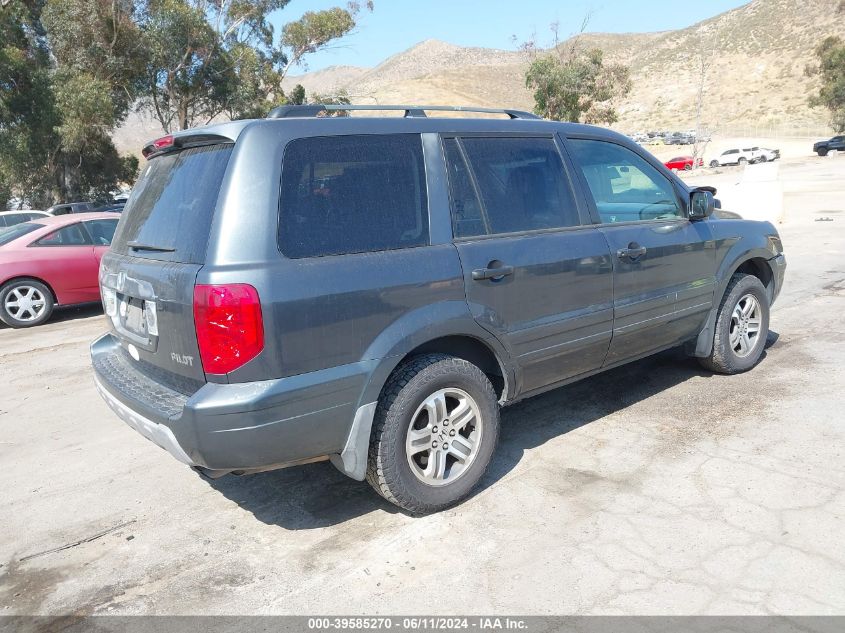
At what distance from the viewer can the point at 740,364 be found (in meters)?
5.24

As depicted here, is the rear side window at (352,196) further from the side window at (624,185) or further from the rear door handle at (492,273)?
the side window at (624,185)

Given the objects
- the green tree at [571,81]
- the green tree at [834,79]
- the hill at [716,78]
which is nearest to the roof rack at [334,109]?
the green tree at [571,81]

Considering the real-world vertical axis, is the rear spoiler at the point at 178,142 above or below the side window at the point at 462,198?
above

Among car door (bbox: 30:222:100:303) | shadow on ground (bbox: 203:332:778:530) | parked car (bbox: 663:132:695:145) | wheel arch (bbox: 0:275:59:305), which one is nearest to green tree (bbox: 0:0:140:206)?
car door (bbox: 30:222:100:303)

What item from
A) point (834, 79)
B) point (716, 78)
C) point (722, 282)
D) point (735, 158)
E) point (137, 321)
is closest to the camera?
point (137, 321)

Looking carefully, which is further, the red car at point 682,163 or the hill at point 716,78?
the hill at point 716,78

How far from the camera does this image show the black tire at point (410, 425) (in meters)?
3.19

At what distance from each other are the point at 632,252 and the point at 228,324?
8.34 ft

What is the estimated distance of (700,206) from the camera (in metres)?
4.64

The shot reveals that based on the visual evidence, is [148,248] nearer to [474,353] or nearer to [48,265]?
[474,353]

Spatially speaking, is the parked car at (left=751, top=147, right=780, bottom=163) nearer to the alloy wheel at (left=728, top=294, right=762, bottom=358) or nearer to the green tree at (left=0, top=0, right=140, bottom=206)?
the green tree at (left=0, top=0, right=140, bottom=206)

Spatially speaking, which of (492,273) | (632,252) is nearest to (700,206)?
(632,252)

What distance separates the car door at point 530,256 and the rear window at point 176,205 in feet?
3.89

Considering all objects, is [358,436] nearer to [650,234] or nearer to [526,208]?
[526,208]
